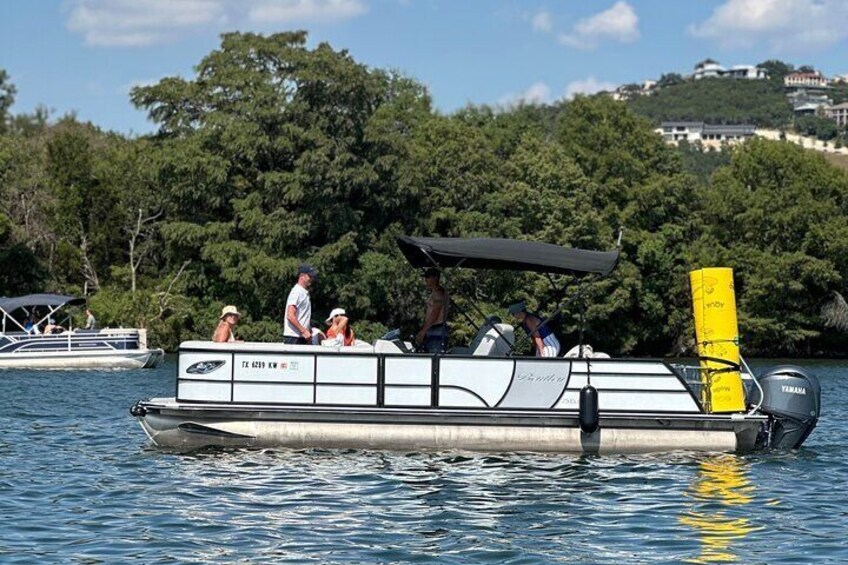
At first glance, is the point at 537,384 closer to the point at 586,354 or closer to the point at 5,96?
the point at 586,354

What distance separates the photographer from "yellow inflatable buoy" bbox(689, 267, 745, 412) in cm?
1958

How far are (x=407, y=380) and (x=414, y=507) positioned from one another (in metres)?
3.44

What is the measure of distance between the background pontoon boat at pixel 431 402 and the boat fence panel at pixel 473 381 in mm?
13

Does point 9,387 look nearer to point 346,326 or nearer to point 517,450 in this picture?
point 346,326

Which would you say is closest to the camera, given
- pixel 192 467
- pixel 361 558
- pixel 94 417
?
pixel 361 558

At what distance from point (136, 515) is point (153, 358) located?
1365 inches

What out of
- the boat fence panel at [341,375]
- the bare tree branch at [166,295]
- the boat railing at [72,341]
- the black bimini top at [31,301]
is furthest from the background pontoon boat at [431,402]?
the bare tree branch at [166,295]

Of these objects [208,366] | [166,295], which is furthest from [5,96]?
[208,366]

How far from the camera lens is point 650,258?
6519 cm

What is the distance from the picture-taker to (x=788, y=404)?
66.1ft

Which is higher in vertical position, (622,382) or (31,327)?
(31,327)

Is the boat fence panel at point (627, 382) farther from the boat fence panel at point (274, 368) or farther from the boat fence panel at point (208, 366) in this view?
the boat fence panel at point (208, 366)

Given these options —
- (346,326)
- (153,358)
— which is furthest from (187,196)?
(346,326)

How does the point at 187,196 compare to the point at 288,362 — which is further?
the point at 187,196
